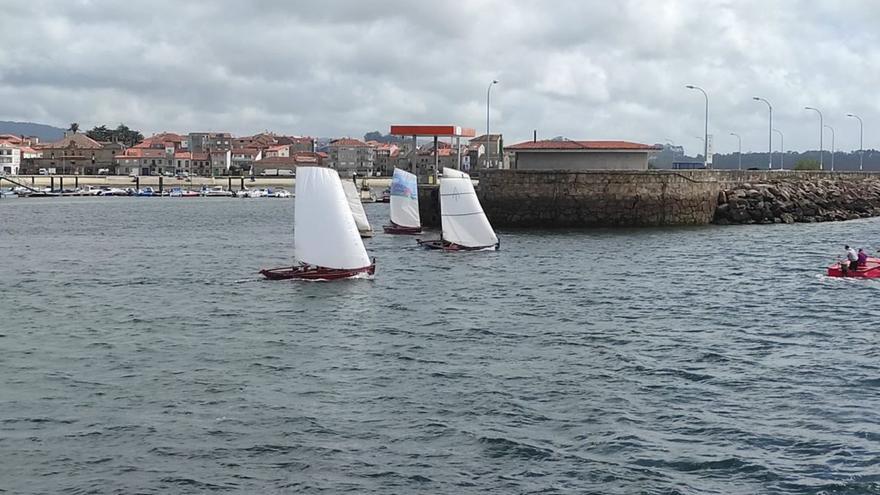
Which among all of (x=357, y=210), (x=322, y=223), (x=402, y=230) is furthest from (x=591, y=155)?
(x=322, y=223)

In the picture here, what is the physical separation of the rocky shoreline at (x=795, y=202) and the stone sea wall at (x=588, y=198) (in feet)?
16.3

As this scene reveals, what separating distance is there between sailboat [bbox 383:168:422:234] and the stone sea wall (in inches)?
194

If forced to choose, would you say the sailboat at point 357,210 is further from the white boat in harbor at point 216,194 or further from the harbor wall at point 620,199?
the white boat in harbor at point 216,194

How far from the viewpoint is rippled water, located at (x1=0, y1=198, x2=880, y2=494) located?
1783 cm

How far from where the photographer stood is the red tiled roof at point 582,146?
78750 millimetres

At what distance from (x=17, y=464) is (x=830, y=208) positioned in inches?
2921

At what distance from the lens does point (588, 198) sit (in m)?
70.7

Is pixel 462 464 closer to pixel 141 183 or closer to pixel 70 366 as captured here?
pixel 70 366

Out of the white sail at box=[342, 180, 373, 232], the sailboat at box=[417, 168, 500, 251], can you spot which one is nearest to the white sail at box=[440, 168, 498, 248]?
the sailboat at box=[417, 168, 500, 251]

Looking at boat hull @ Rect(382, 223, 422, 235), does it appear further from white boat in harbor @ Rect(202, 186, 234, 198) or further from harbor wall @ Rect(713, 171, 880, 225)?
white boat in harbor @ Rect(202, 186, 234, 198)

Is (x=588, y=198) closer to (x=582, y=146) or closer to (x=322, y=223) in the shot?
(x=582, y=146)

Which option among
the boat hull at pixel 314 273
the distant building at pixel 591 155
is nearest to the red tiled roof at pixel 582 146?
the distant building at pixel 591 155

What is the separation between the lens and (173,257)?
54.9 meters

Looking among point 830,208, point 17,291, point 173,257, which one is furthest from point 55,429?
point 830,208
